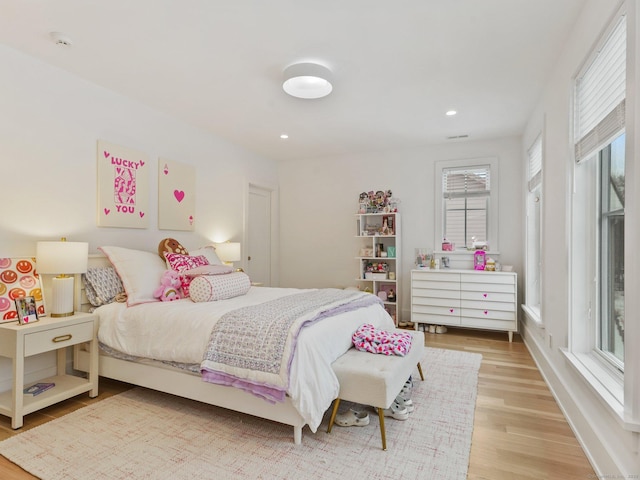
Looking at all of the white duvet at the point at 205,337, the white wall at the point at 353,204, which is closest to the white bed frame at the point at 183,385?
the white duvet at the point at 205,337

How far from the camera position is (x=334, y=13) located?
2.18 m

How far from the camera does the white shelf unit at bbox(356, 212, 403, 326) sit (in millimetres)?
5078

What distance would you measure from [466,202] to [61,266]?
14.9 feet

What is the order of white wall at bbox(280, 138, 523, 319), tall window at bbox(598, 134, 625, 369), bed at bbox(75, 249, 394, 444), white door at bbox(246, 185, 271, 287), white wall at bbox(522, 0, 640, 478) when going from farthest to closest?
1. white door at bbox(246, 185, 271, 287)
2. white wall at bbox(280, 138, 523, 319)
3. bed at bbox(75, 249, 394, 444)
4. tall window at bbox(598, 134, 625, 369)
5. white wall at bbox(522, 0, 640, 478)

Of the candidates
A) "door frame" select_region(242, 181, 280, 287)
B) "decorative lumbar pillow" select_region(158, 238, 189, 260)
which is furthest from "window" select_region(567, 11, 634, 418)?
"door frame" select_region(242, 181, 280, 287)

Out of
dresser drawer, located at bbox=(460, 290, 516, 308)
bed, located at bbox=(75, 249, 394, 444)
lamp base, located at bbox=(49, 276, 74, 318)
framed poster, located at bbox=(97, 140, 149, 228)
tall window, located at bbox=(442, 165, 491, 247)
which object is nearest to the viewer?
bed, located at bbox=(75, 249, 394, 444)

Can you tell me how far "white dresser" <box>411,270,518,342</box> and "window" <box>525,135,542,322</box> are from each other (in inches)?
6.4

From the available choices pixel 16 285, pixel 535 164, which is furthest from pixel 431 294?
pixel 16 285

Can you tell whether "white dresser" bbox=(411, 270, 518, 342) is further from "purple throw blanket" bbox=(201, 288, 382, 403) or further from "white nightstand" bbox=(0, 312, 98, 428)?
"white nightstand" bbox=(0, 312, 98, 428)

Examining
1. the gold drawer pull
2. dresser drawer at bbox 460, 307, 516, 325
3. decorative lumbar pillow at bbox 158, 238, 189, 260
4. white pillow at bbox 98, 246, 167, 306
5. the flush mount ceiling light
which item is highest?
the flush mount ceiling light

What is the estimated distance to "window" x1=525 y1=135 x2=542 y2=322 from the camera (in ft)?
12.5

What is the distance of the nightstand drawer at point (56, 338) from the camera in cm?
231

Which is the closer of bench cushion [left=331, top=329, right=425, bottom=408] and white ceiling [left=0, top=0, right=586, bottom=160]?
bench cushion [left=331, top=329, right=425, bottom=408]

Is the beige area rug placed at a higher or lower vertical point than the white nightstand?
lower
